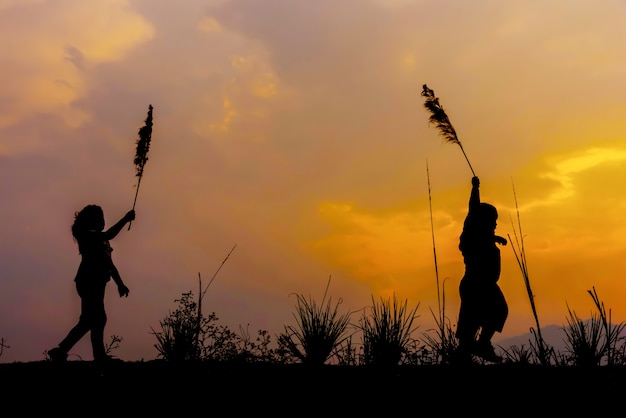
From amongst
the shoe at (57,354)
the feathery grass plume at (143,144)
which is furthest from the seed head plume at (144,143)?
the shoe at (57,354)

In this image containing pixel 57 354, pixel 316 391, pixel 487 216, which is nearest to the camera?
pixel 316 391

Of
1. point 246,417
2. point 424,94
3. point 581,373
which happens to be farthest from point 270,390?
point 424,94

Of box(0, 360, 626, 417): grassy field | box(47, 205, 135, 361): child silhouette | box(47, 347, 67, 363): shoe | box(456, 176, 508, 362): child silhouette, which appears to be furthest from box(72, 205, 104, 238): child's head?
box(456, 176, 508, 362): child silhouette

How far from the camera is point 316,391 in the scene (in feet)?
20.2

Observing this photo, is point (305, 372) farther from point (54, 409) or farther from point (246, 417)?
point (54, 409)

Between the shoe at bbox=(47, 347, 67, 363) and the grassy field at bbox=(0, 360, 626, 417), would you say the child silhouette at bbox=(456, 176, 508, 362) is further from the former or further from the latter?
the shoe at bbox=(47, 347, 67, 363)

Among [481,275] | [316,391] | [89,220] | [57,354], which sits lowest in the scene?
[316,391]

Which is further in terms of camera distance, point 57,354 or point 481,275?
point 481,275

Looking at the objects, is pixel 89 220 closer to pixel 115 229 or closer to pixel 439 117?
pixel 115 229

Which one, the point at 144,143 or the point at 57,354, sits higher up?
the point at 144,143

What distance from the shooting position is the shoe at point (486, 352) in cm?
819

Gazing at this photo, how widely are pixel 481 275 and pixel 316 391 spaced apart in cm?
323

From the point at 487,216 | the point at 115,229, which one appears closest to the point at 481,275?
the point at 487,216

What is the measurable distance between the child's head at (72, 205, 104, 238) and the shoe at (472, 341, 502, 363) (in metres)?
4.53
